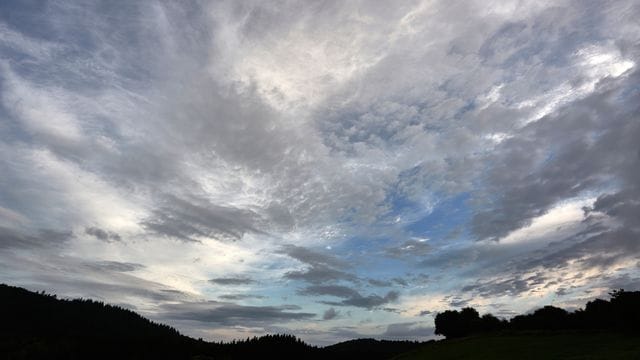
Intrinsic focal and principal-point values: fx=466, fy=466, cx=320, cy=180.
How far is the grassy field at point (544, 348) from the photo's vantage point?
51281 millimetres

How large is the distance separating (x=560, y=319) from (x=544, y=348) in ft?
144

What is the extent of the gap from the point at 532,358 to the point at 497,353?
8478 millimetres

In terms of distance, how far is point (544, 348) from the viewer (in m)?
60.8

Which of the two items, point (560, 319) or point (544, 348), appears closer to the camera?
point (544, 348)

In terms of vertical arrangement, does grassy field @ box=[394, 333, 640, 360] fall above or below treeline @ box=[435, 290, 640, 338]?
below

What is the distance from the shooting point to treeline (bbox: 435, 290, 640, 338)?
72125 mm

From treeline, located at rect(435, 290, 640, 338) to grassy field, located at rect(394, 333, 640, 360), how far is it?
506 centimetres

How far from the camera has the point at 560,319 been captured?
3875 inches

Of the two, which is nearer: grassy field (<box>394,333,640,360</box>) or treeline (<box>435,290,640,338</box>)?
grassy field (<box>394,333,640,360</box>)

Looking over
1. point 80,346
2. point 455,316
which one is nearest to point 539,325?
point 455,316

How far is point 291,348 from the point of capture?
180m

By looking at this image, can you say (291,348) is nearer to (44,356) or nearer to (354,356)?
(354,356)

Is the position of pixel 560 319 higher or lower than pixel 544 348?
higher

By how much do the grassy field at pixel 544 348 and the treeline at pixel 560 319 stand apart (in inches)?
199
